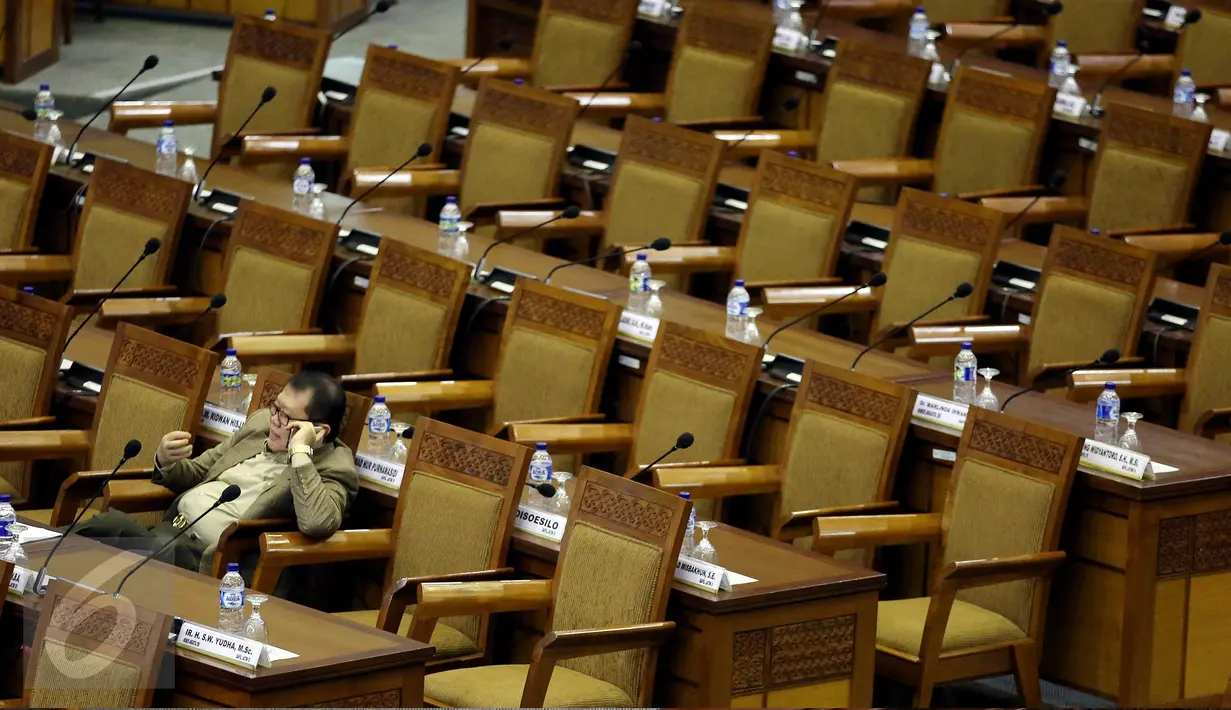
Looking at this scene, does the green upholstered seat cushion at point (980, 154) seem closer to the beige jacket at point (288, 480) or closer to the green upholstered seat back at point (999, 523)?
the green upholstered seat back at point (999, 523)

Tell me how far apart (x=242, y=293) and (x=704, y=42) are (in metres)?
1.13

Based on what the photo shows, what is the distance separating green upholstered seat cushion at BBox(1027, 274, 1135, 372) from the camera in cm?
302

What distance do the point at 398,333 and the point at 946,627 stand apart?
1.01 m

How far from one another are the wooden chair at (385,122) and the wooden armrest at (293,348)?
0.64 metres

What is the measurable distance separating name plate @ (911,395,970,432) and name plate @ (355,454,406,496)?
66 centimetres

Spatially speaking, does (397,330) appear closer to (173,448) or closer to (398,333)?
(398,333)

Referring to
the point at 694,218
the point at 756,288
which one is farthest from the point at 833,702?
the point at 694,218

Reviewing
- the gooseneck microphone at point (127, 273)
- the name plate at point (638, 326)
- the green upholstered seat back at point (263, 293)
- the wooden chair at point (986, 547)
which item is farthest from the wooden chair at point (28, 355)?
the wooden chair at point (986, 547)

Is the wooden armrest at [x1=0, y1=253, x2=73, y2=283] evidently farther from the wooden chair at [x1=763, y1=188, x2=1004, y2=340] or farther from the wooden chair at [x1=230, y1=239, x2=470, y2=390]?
the wooden chair at [x1=763, y1=188, x2=1004, y2=340]

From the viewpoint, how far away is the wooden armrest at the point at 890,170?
360 centimetres

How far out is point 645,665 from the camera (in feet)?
7.61

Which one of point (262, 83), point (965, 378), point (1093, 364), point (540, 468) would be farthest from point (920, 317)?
point (262, 83)

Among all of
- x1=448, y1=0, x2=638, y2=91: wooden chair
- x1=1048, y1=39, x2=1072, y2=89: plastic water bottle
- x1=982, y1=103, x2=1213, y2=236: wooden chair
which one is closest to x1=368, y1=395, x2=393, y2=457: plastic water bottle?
x1=982, y1=103, x2=1213, y2=236: wooden chair

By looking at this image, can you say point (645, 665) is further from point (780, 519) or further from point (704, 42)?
point (704, 42)
